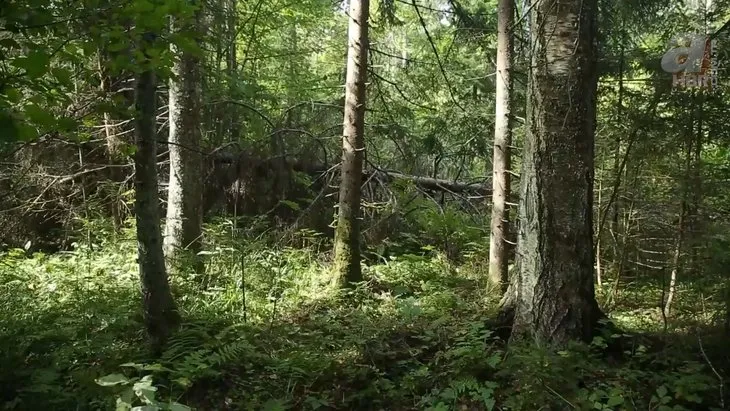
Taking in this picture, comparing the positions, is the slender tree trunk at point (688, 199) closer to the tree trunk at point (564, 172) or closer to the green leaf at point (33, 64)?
the tree trunk at point (564, 172)

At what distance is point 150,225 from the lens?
470cm

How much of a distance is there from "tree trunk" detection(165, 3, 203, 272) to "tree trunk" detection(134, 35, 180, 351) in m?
1.95

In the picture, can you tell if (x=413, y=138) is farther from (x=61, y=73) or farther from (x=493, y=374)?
(x=61, y=73)

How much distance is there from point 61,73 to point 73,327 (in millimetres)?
3415

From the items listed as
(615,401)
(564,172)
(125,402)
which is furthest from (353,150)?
(125,402)

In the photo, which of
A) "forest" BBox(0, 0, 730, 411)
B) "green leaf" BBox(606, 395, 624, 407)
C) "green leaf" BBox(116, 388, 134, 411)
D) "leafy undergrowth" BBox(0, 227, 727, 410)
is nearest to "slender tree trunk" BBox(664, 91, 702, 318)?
"forest" BBox(0, 0, 730, 411)

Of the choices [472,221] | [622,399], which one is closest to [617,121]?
[472,221]

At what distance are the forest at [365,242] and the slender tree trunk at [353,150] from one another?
30 millimetres

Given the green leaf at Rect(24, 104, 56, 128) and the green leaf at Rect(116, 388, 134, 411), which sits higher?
the green leaf at Rect(24, 104, 56, 128)

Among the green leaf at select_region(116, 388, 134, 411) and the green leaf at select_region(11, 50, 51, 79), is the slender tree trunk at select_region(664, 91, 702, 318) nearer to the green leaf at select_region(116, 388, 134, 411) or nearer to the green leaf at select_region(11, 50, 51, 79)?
the green leaf at select_region(116, 388, 134, 411)

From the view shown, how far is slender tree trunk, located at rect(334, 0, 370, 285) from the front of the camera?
7.12 metres

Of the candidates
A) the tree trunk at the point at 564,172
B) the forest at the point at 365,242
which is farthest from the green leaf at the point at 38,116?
the tree trunk at the point at 564,172

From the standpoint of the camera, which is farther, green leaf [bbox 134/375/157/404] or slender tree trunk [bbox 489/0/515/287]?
slender tree trunk [bbox 489/0/515/287]

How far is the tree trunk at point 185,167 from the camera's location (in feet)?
22.9
